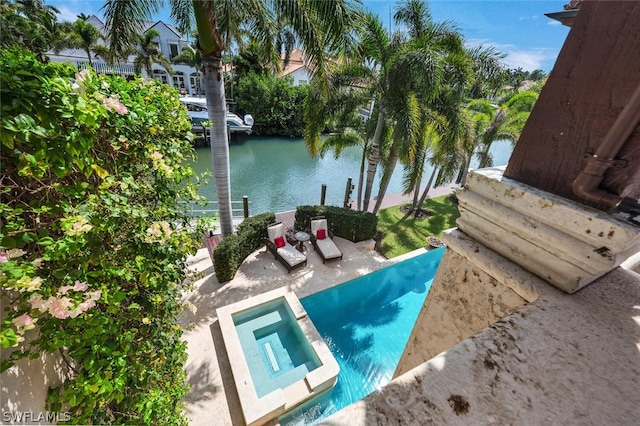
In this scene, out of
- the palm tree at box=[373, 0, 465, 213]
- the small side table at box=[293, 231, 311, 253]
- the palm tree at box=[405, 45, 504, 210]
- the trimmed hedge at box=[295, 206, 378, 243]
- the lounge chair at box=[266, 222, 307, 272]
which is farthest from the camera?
the trimmed hedge at box=[295, 206, 378, 243]

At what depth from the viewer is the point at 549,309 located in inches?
44.4

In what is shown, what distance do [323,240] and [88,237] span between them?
8.35 metres

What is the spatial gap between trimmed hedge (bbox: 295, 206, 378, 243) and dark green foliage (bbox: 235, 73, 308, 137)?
74.5 ft

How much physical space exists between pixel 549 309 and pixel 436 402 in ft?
2.50

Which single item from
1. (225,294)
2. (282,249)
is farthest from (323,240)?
(225,294)

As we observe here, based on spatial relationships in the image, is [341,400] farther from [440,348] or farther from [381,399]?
[381,399]

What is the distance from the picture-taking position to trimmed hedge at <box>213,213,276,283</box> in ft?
25.3

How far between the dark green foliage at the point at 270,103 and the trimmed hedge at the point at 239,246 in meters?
23.9

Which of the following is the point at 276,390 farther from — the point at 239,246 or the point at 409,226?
the point at 409,226

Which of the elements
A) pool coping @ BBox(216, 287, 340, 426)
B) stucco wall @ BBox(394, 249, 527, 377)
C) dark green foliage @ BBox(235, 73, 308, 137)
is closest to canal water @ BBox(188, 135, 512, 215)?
dark green foliage @ BBox(235, 73, 308, 137)

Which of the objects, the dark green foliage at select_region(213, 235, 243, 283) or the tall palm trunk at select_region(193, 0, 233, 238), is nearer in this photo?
the tall palm trunk at select_region(193, 0, 233, 238)

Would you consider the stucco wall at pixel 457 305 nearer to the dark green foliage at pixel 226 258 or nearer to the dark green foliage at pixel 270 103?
the dark green foliage at pixel 226 258

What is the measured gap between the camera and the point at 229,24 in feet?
16.8

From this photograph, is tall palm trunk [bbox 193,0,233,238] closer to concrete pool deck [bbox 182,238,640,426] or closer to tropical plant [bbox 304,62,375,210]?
tropical plant [bbox 304,62,375,210]
